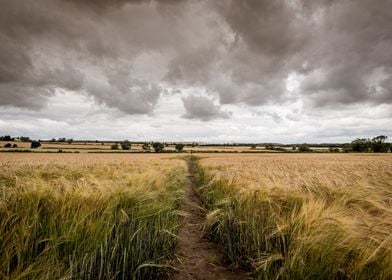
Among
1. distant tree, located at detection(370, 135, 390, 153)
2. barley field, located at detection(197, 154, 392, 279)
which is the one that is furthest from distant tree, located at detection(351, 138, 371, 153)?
barley field, located at detection(197, 154, 392, 279)

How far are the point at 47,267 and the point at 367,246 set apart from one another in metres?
2.89

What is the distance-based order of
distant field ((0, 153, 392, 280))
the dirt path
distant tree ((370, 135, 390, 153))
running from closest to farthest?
distant field ((0, 153, 392, 280)) → the dirt path → distant tree ((370, 135, 390, 153))

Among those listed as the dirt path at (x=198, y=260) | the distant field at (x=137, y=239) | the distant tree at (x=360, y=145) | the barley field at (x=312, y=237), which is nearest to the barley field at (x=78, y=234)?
the distant field at (x=137, y=239)

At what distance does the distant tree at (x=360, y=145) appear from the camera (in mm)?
94750

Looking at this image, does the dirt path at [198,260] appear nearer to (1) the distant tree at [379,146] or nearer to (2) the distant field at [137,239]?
(2) the distant field at [137,239]

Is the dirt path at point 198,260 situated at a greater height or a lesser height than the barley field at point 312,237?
lesser

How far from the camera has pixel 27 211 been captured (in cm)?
232

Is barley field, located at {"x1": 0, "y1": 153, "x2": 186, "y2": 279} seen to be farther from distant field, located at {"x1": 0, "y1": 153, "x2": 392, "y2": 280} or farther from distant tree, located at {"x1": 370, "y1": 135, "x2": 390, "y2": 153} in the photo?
distant tree, located at {"x1": 370, "y1": 135, "x2": 390, "y2": 153}

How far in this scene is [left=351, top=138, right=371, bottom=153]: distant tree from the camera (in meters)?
94.8

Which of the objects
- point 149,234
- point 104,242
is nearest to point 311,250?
point 149,234

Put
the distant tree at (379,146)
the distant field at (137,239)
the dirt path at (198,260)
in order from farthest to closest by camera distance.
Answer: the distant tree at (379,146), the dirt path at (198,260), the distant field at (137,239)

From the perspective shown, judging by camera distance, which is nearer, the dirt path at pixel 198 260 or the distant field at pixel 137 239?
the distant field at pixel 137 239

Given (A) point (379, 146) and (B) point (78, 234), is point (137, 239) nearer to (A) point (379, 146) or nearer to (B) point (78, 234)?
(B) point (78, 234)

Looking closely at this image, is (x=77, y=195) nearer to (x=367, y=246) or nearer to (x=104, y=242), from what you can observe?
(x=104, y=242)
